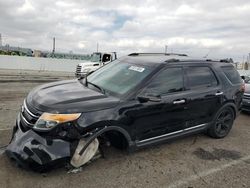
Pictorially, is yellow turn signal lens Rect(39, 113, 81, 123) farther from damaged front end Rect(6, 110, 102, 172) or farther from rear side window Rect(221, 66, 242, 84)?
rear side window Rect(221, 66, 242, 84)

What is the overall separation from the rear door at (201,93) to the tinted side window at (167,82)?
19 centimetres

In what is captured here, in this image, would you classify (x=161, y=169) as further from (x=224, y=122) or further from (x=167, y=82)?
(x=224, y=122)

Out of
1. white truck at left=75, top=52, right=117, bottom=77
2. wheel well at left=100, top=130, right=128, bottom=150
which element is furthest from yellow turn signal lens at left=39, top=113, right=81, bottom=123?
white truck at left=75, top=52, right=117, bottom=77

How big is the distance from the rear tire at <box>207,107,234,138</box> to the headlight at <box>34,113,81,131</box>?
322 cm

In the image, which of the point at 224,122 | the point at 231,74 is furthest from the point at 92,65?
the point at 224,122

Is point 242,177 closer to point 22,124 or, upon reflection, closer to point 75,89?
point 75,89

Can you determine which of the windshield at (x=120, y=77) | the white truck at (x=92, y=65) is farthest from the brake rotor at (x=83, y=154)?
the white truck at (x=92, y=65)

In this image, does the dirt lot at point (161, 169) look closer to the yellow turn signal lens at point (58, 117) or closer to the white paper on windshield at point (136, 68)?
the yellow turn signal lens at point (58, 117)

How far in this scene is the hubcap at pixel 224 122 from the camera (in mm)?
5508

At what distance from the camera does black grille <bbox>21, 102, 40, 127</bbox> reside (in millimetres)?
3515

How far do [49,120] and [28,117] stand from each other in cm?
45

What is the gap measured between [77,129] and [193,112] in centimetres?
233

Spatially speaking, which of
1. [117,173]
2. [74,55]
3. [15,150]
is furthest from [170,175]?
[74,55]

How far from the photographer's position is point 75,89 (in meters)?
4.25
